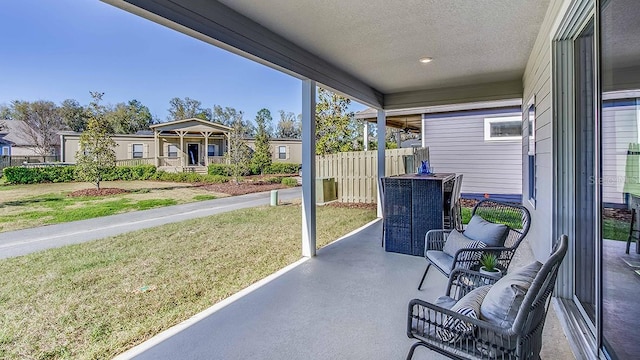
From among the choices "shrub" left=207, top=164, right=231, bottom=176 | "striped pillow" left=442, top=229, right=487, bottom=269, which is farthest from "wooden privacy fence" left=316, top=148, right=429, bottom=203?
"striped pillow" left=442, top=229, right=487, bottom=269

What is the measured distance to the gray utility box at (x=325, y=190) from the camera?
8836mm

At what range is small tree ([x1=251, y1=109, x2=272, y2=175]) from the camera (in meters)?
10.5

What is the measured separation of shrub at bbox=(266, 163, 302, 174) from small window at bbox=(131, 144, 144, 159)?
5862mm

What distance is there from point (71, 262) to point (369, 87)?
5160 mm

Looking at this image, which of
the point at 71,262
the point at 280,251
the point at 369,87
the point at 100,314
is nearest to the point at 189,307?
the point at 100,314

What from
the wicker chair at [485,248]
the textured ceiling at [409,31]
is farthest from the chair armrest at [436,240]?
the textured ceiling at [409,31]

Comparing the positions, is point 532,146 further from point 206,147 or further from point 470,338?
point 206,147

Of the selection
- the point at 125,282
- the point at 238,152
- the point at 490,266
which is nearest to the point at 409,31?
the point at 490,266

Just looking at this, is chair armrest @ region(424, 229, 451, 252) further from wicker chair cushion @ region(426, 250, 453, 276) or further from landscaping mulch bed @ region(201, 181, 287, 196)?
landscaping mulch bed @ region(201, 181, 287, 196)

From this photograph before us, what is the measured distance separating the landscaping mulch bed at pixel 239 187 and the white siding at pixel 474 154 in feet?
16.1

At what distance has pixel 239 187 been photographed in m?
9.24

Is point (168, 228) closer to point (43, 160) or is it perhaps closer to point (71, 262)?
point (71, 262)

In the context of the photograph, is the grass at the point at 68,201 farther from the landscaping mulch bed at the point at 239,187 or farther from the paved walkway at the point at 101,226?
the landscaping mulch bed at the point at 239,187

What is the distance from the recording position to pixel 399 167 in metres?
8.48
